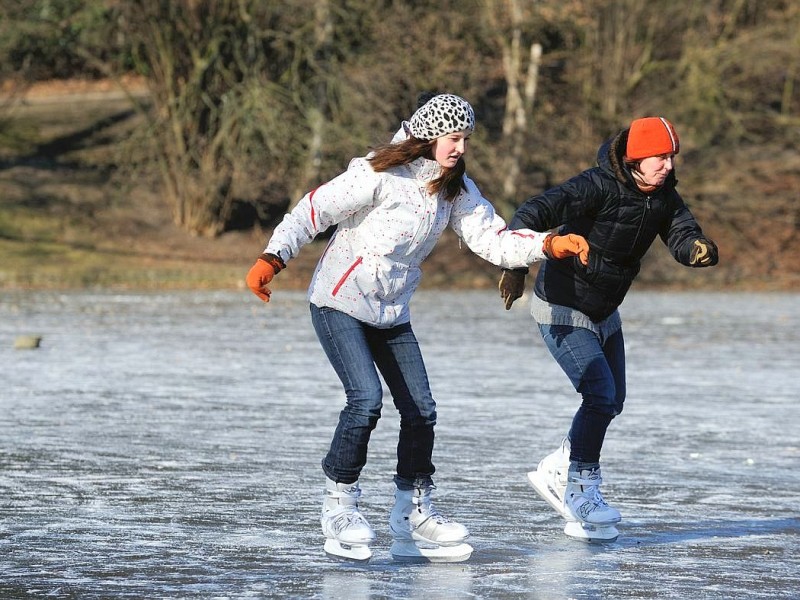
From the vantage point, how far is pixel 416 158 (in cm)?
595

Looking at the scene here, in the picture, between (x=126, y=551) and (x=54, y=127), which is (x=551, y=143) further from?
(x=126, y=551)

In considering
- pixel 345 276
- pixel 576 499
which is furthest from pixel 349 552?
pixel 576 499

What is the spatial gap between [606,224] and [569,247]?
595 millimetres

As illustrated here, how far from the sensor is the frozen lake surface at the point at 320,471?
5586 mm

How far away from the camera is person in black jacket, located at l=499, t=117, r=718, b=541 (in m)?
6.41

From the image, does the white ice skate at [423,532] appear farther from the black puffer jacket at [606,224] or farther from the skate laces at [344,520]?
the black puffer jacket at [606,224]

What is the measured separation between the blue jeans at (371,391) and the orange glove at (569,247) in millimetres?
650

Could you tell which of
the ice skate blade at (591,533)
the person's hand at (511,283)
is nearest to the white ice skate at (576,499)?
the ice skate blade at (591,533)

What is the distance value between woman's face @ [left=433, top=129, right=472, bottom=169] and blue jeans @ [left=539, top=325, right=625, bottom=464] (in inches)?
43.9

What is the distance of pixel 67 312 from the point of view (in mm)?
20375

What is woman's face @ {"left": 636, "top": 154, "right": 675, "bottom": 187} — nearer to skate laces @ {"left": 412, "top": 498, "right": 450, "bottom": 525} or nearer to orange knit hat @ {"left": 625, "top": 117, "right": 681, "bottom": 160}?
orange knit hat @ {"left": 625, "top": 117, "right": 681, "bottom": 160}

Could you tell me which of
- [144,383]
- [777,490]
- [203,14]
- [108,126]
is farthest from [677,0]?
[777,490]

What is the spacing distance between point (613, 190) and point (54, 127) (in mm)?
33065

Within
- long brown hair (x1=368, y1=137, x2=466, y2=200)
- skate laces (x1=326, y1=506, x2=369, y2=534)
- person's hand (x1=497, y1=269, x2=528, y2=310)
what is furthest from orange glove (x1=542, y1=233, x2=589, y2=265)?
skate laces (x1=326, y1=506, x2=369, y2=534)
